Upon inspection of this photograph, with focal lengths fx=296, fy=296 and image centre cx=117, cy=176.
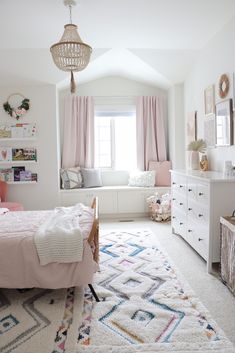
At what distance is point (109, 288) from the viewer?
8.23 ft

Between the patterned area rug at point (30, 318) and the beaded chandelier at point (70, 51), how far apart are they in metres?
1.95

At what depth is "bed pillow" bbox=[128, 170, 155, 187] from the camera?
5.27 meters

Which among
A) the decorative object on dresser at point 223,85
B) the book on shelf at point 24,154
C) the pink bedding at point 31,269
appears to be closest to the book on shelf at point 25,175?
the book on shelf at point 24,154

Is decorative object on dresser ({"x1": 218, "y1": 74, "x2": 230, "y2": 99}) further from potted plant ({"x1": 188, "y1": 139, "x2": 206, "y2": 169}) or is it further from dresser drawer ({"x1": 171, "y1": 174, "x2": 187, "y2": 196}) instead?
dresser drawer ({"x1": 171, "y1": 174, "x2": 187, "y2": 196})

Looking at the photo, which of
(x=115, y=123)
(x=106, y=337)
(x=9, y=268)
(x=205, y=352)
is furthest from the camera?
(x=115, y=123)

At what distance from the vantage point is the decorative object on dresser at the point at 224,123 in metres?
3.25

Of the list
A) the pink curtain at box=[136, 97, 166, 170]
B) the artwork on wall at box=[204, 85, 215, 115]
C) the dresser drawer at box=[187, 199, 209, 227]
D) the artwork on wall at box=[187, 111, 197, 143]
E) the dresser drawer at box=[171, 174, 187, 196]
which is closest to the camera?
the dresser drawer at box=[187, 199, 209, 227]

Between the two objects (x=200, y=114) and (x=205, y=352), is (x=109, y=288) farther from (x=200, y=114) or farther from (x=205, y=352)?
(x=200, y=114)

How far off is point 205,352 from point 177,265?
1.33 metres

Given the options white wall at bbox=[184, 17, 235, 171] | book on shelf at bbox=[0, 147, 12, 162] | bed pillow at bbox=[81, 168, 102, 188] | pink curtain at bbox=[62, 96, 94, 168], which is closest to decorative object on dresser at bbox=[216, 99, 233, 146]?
white wall at bbox=[184, 17, 235, 171]

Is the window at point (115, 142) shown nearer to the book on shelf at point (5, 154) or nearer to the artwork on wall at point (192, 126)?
the artwork on wall at point (192, 126)

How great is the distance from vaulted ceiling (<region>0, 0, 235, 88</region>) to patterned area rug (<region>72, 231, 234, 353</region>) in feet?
8.50

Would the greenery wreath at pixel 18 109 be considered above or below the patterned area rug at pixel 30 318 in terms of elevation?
above

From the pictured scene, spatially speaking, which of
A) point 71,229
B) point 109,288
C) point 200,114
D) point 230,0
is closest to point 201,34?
point 230,0
